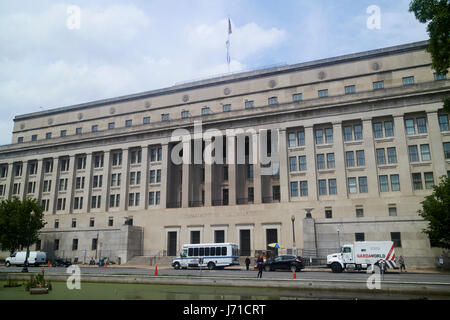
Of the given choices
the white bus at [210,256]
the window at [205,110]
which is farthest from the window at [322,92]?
the white bus at [210,256]

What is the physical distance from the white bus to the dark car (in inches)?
183

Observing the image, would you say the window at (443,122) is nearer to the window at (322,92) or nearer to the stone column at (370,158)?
the stone column at (370,158)

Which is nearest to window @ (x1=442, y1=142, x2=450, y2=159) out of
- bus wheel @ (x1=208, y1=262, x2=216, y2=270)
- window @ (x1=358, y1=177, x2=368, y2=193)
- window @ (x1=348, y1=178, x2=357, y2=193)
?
window @ (x1=358, y1=177, x2=368, y2=193)

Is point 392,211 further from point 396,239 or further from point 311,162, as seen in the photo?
point 311,162

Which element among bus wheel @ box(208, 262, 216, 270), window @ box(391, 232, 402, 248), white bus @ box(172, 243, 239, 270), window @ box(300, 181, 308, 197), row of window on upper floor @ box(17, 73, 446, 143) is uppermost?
row of window on upper floor @ box(17, 73, 446, 143)

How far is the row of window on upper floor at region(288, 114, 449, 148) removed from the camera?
143 ft

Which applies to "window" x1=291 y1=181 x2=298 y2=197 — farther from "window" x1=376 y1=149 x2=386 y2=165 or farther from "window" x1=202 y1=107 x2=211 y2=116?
"window" x1=202 y1=107 x2=211 y2=116

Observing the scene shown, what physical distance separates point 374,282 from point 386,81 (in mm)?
40244

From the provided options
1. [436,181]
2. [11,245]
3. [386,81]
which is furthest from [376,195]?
[11,245]

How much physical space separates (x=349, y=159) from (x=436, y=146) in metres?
9.69

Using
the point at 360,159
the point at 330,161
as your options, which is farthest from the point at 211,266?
the point at 360,159

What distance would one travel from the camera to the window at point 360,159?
45188 mm

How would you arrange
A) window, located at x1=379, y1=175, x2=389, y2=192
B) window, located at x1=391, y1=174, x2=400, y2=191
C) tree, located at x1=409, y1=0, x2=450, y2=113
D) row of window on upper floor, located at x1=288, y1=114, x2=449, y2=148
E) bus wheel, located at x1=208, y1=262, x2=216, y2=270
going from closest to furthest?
tree, located at x1=409, y1=0, x2=450, y2=113 < bus wheel, located at x1=208, y1=262, x2=216, y2=270 < window, located at x1=391, y1=174, x2=400, y2=191 < window, located at x1=379, y1=175, x2=389, y2=192 < row of window on upper floor, located at x1=288, y1=114, x2=449, y2=148

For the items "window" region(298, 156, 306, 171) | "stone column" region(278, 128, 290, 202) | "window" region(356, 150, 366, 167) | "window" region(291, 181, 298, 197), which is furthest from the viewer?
"window" region(298, 156, 306, 171)
